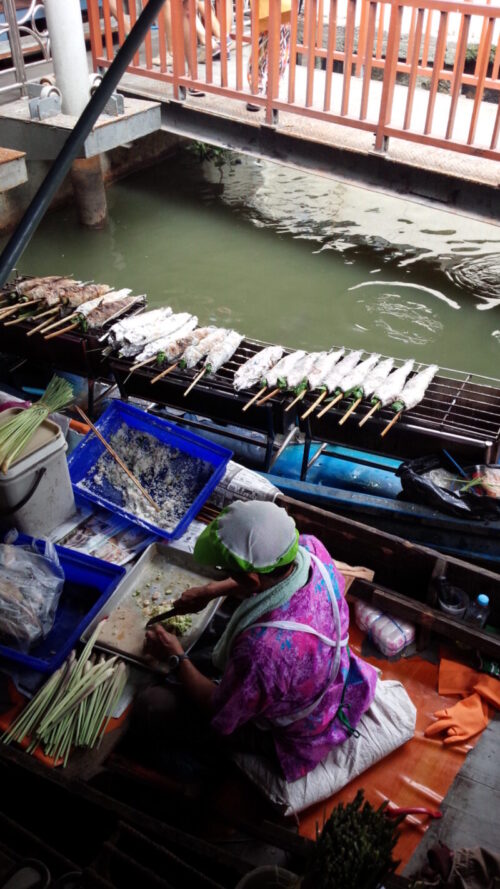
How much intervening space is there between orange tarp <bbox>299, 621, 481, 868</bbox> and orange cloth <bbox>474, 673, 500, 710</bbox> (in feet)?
0.50

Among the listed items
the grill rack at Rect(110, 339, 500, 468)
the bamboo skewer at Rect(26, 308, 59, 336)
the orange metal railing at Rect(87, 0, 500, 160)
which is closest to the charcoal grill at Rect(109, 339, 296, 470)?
the grill rack at Rect(110, 339, 500, 468)

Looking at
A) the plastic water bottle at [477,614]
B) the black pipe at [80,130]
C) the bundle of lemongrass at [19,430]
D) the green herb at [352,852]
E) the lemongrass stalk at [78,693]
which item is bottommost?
the plastic water bottle at [477,614]

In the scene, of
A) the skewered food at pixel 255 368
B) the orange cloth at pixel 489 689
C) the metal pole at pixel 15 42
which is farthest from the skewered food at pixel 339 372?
the metal pole at pixel 15 42

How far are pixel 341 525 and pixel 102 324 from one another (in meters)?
2.61

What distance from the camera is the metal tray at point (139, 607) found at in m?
3.62

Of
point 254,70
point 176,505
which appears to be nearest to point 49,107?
point 254,70

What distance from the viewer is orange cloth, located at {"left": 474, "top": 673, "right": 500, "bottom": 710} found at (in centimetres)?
360

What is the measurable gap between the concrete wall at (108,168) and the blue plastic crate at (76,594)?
25.0 ft

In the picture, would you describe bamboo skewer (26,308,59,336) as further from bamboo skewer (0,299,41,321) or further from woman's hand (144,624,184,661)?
woman's hand (144,624,184,661)

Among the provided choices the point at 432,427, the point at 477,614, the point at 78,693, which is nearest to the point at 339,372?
the point at 432,427

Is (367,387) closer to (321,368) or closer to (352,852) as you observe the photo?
(321,368)

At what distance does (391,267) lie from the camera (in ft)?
32.4

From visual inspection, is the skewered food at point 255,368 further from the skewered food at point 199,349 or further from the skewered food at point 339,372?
the skewered food at point 339,372

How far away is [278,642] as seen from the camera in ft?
8.97
